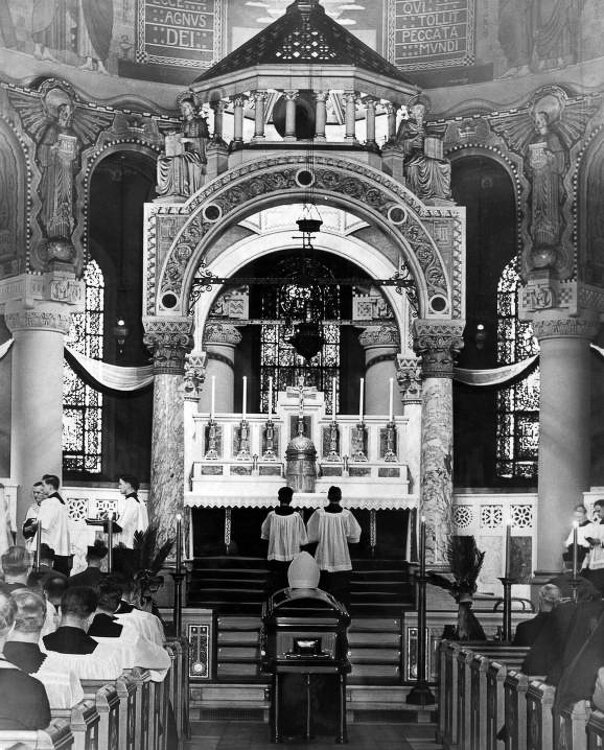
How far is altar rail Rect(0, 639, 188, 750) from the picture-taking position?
7.32 meters

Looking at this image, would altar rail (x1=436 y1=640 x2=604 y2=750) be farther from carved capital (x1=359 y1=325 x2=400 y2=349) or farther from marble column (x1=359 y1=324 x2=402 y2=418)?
carved capital (x1=359 y1=325 x2=400 y2=349)

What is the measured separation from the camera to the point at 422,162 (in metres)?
22.8

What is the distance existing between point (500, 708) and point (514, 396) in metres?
14.1

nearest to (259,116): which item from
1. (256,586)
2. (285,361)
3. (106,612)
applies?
(256,586)

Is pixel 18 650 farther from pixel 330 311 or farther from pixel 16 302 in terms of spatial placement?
pixel 330 311

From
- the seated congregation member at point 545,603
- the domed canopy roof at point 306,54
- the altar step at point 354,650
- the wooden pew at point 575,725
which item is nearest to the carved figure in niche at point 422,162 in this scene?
the domed canopy roof at point 306,54

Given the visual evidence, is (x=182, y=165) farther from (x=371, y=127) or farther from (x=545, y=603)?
(x=545, y=603)

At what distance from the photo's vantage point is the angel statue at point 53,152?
860 inches

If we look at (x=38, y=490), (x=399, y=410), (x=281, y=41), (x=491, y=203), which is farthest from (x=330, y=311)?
(x=38, y=490)

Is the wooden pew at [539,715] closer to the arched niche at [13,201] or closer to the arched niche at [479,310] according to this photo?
the arched niche at [13,201]

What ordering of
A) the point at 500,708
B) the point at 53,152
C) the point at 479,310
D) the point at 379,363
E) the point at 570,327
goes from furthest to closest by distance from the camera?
the point at 379,363, the point at 479,310, the point at 53,152, the point at 570,327, the point at 500,708

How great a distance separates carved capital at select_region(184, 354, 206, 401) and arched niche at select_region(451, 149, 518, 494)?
422cm

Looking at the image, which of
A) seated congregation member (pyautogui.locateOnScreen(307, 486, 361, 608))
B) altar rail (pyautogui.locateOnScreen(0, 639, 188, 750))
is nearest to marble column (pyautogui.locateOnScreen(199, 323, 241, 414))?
seated congregation member (pyautogui.locateOnScreen(307, 486, 361, 608))

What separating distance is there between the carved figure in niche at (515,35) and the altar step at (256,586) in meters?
7.85
